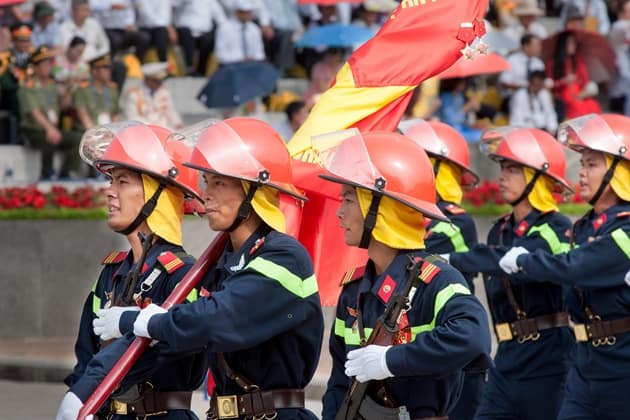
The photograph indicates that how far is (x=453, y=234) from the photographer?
977 cm

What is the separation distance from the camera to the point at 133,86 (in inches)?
667

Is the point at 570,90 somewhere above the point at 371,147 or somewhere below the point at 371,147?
below

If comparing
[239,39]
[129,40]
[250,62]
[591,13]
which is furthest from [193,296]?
[591,13]

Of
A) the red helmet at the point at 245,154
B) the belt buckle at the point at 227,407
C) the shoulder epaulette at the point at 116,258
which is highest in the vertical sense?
the red helmet at the point at 245,154

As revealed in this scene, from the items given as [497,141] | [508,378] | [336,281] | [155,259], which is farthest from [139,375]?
[497,141]

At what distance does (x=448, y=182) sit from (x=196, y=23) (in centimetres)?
931

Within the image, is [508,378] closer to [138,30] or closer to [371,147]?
[371,147]

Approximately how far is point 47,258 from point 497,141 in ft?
20.8

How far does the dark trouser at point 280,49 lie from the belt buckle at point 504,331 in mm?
10644

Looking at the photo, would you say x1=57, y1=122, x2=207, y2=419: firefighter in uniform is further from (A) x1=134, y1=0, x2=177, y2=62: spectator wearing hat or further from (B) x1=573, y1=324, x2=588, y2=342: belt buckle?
(A) x1=134, y1=0, x2=177, y2=62: spectator wearing hat

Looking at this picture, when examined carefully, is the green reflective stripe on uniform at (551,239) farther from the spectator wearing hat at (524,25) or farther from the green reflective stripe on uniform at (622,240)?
the spectator wearing hat at (524,25)

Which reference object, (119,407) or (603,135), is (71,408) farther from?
(603,135)

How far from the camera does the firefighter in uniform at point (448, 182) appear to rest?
977 centimetres

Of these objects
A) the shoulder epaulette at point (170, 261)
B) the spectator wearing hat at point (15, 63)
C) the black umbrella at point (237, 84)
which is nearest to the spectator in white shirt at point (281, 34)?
the black umbrella at point (237, 84)
